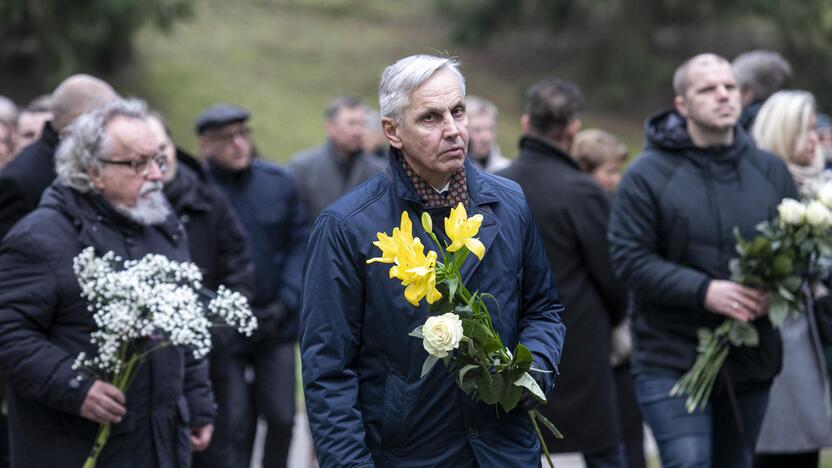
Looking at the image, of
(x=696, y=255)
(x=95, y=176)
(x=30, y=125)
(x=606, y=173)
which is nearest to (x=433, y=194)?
(x=95, y=176)

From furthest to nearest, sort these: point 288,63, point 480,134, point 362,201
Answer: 1. point 288,63
2. point 480,134
3. point 362,201

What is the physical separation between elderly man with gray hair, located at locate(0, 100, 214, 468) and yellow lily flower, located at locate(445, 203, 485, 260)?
1.78 m

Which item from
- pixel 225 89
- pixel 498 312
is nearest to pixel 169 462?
pixel 498 312

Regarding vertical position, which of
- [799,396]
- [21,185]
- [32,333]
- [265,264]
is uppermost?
[21,185]

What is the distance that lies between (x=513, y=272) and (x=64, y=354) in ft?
6.00

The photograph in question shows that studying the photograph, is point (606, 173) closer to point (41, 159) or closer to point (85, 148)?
point (41, 159)

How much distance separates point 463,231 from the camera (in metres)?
3.70

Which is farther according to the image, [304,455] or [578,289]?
[304,455]

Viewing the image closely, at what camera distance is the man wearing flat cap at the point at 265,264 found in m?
7.92

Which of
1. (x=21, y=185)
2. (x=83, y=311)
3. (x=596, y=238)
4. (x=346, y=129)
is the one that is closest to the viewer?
(x=83, y=311)

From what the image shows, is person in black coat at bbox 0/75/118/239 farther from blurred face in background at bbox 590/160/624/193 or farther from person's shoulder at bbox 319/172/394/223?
blurred face in background at bbox 590/160/624/193

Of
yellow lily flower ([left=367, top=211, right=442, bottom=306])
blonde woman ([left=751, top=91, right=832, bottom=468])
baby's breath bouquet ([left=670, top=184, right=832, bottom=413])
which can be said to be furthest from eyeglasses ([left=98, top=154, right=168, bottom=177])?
blonde woman ([left=751, top=91, right=832, bottom=468])

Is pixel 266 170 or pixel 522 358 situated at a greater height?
pixel 266 170

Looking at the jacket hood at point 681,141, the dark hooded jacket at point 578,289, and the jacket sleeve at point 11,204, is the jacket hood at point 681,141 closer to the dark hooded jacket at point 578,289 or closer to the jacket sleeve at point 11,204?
the dark hooded jacket at point 578,289
